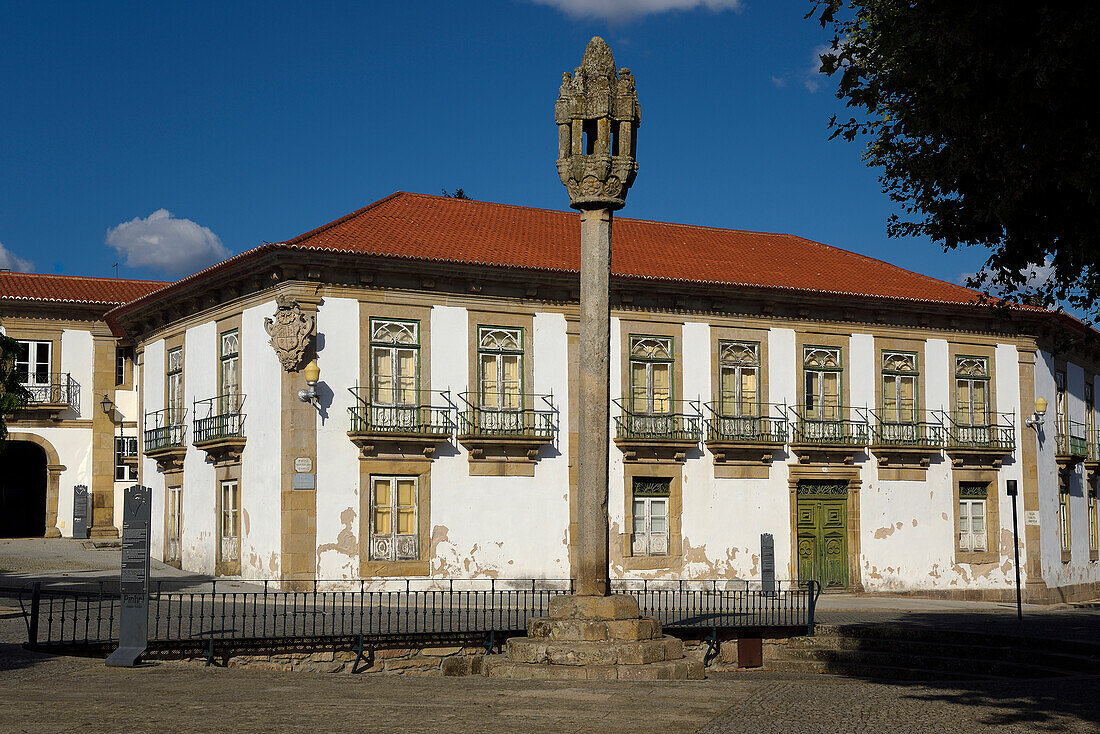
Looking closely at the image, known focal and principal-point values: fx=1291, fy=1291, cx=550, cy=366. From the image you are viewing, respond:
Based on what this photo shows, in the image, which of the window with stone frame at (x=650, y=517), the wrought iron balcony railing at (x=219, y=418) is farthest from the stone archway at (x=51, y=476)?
the window with stone frame at (x=650, y=517)

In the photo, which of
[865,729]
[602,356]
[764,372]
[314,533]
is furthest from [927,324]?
[865,729]

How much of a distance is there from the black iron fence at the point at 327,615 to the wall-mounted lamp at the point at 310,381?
11.5 feet

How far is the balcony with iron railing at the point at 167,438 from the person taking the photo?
28.6 metres

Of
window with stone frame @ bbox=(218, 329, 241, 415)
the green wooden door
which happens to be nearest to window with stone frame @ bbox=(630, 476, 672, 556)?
the green wooden door

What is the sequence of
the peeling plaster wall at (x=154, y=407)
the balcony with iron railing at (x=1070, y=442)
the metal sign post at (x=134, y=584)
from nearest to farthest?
the metal sign post at (x=134, y=584), the peeling plaster wall at (x=154, y=407), the balcony with iron railing at (x=1070, y=442)

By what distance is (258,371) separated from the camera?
25.7 m

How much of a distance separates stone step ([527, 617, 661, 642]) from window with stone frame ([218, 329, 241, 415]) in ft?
46.2

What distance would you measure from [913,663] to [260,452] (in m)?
13.5

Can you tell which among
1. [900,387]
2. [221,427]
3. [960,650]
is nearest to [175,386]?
[221,427]

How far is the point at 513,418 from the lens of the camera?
26438mm

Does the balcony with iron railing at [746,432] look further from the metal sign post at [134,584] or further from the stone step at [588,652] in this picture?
the metal sign post at [134,584]

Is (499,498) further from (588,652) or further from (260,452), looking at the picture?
(588,652)

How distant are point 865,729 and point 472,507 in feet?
54.1

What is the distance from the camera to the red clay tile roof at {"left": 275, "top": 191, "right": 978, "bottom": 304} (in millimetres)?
26625
